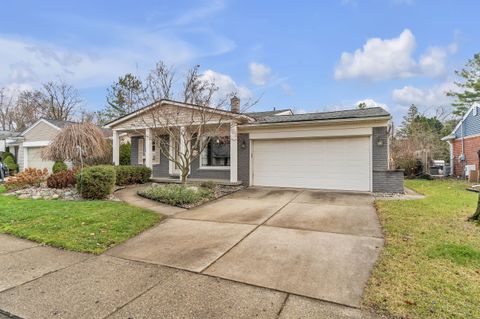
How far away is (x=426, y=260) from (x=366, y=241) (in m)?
1.05

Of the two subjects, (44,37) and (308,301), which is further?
(44,37)

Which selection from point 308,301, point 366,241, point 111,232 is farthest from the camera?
point 111,232

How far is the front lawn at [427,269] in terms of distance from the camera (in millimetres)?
2891

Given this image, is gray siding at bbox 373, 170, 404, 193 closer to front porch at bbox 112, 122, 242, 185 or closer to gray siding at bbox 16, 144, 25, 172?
front porch at bbox 112, 122, 242, 185

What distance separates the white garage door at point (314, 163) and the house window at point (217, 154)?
59.9 inches

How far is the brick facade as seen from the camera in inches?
640

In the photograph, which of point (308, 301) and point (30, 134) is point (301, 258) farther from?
point (30, 134)

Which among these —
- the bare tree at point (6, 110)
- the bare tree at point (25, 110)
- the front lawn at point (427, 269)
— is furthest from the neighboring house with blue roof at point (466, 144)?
the bare tree at point (6, 110)

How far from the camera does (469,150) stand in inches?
669

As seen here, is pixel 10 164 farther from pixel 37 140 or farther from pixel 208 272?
pixel 208 272

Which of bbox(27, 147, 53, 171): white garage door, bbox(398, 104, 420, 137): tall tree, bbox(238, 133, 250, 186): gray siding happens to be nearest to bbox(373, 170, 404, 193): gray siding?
bbox(238, 133, 250, 186): gray siding

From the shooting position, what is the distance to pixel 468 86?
2438cm

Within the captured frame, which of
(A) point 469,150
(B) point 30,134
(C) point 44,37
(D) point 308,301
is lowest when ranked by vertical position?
(D) point 308,301

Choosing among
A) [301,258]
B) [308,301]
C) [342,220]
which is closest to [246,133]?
[342,220]
